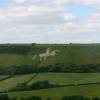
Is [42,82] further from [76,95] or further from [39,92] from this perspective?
[76,95]

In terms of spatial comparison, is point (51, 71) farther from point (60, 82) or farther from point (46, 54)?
point (46, 54)

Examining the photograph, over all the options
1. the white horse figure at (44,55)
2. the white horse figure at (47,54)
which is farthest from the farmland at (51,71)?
the white horse figure at (47,54)

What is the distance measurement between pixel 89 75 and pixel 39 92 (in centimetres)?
2509

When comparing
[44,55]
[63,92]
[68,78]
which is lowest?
[63,92]

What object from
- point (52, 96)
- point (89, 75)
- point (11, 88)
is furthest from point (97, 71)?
point (52, 96)

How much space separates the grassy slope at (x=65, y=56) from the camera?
519ft

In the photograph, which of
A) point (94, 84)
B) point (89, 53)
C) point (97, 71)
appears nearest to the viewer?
point (94, 84)

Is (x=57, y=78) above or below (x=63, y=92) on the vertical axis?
above

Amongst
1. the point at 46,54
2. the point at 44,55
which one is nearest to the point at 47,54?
the point at 46,54

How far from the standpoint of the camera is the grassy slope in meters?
158

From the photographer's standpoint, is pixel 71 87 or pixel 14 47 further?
pixel 14 47

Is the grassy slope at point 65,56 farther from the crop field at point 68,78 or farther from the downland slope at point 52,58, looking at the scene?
the crop field at point 68,78

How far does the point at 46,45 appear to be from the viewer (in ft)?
616

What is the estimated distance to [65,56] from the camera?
164000mm
